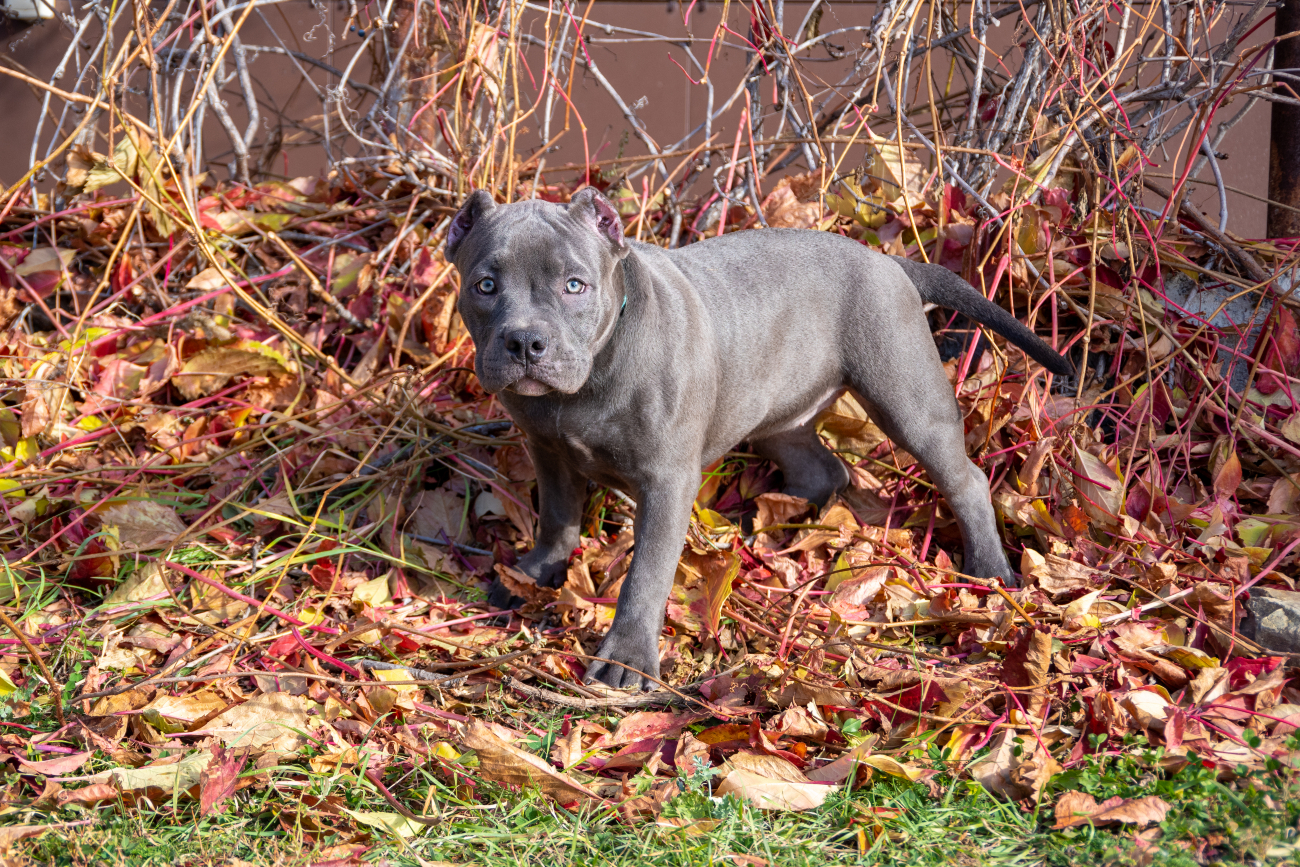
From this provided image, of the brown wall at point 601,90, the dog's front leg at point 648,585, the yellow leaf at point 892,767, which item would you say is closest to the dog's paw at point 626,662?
the dog's front leg at point 648,585

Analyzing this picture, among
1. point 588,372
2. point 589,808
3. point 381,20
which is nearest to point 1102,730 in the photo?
point 589,808

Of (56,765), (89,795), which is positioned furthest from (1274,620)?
(56,765)

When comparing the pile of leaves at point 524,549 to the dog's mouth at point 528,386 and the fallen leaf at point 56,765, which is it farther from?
the dog's mouth at point 528,386

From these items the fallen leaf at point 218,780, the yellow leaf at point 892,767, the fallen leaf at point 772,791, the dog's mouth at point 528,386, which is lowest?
the fallen leaf at point 218,780

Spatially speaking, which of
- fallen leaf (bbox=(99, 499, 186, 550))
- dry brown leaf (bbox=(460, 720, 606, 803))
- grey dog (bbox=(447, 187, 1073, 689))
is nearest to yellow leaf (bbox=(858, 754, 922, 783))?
dry brown leaf (bbox=(460, 720, 606, 803))

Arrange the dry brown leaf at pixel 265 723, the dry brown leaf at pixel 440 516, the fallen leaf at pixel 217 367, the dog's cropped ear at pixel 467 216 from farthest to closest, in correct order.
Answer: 1. the fallen leaf at pixel 217 367
2. the dry brown leaf at pixel 440 516
3. the dog's cropped ear at pixel 467 216
4. the dry brown leaf at pixel 265 723

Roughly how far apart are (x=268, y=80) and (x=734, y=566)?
15.1 feet

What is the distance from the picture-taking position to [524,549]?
3471 mm

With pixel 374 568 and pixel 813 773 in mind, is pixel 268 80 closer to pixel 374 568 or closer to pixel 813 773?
pixel 374 568

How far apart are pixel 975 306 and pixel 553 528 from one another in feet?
5.19

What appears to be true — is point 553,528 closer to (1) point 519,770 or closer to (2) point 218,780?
(1) point 519,770

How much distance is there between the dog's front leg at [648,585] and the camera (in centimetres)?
266

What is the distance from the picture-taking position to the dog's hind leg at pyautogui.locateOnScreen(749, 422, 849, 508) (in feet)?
11.8

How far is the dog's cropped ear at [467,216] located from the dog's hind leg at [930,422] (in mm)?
1255
